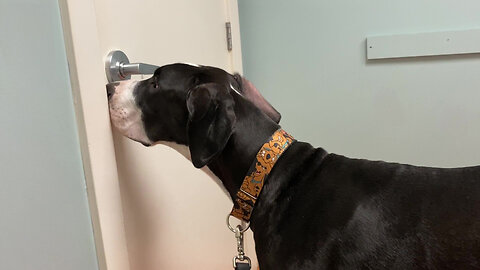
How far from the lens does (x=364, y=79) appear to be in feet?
6.45

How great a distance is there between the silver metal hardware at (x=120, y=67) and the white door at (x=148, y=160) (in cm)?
2

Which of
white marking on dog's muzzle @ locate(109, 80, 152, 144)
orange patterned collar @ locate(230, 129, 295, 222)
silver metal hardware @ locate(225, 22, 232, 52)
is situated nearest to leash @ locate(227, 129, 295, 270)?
orange patterned collar @ locate(230, 129, 295, 222)

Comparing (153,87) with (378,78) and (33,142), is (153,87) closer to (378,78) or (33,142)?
(33,142)

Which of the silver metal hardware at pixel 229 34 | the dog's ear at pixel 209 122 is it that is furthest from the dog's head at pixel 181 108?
the silver metal hardware at pixel 229 34

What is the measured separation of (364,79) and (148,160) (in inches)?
46.3

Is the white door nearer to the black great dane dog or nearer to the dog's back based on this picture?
the black great dane dog

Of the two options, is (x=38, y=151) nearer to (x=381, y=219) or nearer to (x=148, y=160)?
(x=148, y=160)

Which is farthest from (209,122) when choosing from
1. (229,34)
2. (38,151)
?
(229,34)

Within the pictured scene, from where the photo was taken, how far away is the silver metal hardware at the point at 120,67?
39.5 inches

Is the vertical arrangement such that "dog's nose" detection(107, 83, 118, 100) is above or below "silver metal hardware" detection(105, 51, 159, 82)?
below

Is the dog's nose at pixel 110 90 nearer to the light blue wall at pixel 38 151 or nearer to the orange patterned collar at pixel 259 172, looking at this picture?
the light blue wall at pixel 38 151

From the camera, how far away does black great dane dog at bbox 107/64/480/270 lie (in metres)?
0.91

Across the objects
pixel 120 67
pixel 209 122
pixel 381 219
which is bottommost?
pixel 381 219

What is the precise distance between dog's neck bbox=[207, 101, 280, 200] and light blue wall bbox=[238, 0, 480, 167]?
101cm
